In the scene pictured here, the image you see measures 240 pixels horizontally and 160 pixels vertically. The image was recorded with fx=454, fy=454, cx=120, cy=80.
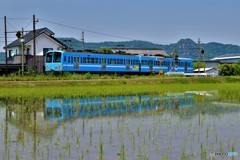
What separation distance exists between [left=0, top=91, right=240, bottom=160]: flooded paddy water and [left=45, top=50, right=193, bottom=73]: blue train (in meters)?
18.1

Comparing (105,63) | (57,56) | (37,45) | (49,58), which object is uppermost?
(37,45)

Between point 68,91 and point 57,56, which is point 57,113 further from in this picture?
point 57,56

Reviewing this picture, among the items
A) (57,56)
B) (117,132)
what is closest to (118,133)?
(117,132)

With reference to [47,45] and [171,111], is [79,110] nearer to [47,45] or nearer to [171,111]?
[171,111]

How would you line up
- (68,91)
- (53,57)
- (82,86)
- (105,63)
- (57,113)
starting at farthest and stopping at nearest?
(105,63), (53,57), (82,86), (68,91), (57,113)

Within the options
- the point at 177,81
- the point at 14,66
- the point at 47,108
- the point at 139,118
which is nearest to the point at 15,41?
the point at 14,66

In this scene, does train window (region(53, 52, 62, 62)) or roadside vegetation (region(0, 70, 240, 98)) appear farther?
train window (region(53, 52, 62, 62))

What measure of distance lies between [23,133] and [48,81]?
16497mm

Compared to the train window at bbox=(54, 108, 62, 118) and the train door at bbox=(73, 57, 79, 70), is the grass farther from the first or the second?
the train door at bbox=(73, 57, 79, 70)

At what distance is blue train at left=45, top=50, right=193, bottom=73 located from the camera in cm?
3083

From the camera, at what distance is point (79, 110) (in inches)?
480

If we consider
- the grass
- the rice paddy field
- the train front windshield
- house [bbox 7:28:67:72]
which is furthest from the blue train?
the rice paddy field

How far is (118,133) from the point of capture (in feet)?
27.1

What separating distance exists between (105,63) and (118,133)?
25851 mm
